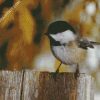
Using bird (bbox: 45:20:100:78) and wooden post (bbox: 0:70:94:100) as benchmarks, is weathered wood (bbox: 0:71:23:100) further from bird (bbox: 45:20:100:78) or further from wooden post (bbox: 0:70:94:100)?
bird (bbox: 45:20:100:78)

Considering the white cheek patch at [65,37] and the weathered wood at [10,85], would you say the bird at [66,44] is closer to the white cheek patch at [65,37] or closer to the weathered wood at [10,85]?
the white cheek patch at [65,37]

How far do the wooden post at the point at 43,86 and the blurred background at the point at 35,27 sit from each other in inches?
19.3

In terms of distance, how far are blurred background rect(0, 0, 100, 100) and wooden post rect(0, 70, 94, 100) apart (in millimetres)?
491

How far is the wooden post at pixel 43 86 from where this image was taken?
4.21 ft

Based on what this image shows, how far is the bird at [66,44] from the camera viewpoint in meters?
1.36

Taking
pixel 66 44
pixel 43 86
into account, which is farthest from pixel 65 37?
pixel 43 86

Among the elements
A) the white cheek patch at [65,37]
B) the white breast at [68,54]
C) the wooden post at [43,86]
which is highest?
the white cheek patch at [65,37]

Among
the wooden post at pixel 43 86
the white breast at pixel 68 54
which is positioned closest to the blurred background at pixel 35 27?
the white breast at pixel 68 54

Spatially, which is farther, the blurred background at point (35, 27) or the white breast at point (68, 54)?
the blurred background at point (35, 27)

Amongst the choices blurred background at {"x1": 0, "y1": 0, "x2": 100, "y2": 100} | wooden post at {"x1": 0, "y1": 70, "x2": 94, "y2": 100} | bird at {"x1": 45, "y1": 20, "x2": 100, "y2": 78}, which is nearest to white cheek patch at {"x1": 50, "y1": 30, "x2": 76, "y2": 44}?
bird at {"x1": 45, "y1": 20, "x2": 100, "y2": 78}

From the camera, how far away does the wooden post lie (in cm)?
128

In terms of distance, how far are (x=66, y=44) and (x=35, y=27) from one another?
2.81 ft

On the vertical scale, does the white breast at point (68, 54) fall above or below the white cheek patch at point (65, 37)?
below

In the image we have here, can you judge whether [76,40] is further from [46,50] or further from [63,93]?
[46,50]
